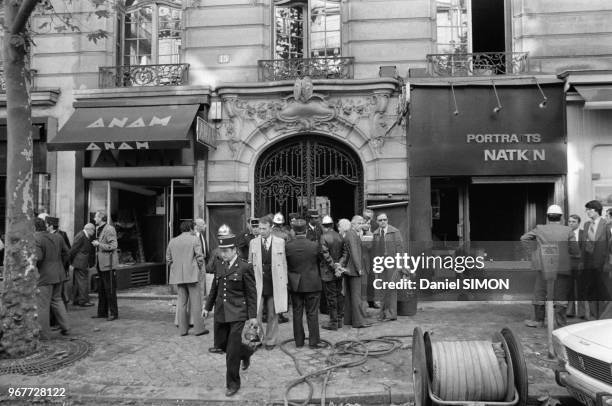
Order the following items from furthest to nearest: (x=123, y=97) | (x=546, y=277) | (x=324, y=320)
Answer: (x=123, y=97) < (x=324, y=320) < (x=546, y=277)

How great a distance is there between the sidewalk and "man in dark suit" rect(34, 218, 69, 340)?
21.0 inches

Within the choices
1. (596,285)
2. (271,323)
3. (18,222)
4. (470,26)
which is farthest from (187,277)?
(470,26)

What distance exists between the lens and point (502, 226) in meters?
12.4

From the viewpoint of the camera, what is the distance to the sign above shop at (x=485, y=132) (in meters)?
10.9

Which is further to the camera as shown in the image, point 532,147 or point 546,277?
point 532,147

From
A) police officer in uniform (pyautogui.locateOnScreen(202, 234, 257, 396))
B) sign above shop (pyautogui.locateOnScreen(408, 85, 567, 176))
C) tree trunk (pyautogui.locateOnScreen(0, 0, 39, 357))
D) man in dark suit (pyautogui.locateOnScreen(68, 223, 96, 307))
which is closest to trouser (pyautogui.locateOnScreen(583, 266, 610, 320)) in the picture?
police officer in uniform (pyautogui.locateOnScreen(202, 234, 257, 396))

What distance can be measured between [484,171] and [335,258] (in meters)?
5.08

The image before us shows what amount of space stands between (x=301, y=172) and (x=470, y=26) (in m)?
5.67

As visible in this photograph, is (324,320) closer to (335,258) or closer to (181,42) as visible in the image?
(335,258)

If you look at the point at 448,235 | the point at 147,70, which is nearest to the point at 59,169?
the point at 147,70

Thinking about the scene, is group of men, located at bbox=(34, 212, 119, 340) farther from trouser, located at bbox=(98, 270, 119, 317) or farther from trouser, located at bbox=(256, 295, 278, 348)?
trouser, located at bbox=(256, 295, 278, 348)

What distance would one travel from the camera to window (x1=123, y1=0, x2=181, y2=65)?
41.3ft

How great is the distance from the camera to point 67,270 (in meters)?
8.85

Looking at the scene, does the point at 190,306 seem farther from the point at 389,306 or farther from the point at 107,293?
the point at 389,306
